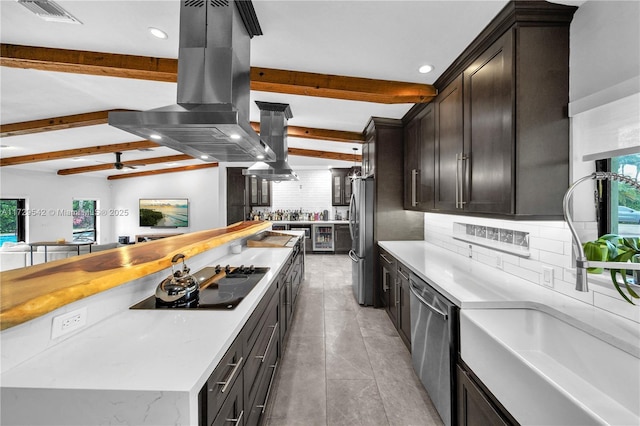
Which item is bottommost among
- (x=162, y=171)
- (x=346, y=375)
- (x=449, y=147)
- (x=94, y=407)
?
(x=346, y=375)

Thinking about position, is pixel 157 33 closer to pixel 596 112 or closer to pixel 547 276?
pixel 596 112

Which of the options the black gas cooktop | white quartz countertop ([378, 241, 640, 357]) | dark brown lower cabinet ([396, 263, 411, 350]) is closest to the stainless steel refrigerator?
dark brown lower cabinet ([396, 263, 411, 350])

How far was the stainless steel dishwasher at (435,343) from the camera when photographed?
1.61m

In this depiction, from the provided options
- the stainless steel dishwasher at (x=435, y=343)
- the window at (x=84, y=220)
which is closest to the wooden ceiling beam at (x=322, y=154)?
the stainless steel dishwasher at (x=435, y=343)

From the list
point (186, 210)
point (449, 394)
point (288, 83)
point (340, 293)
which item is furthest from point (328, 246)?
point (449, 394)

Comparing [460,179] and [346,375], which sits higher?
[460,179]

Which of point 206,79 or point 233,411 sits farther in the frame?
point 206,79

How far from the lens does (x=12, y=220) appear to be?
6465 millimetres

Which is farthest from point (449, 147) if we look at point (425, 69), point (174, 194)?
point (174, 194)

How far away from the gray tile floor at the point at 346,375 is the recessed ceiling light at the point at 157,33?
2950 mm

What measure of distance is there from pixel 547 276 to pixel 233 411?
76.0 inches

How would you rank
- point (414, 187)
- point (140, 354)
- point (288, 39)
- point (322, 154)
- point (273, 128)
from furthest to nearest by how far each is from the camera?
point (322, 154) < point (273, 128) < point (414, 187) < point (288, 39) < point (140, 354)

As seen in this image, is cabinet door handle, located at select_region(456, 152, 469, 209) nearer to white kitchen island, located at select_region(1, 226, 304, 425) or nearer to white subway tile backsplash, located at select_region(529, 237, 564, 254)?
white subway tile backsplash, located at select_region(529, 237, 564, 254)

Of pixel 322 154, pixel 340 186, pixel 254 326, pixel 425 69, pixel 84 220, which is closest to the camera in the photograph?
pixel 254 326
